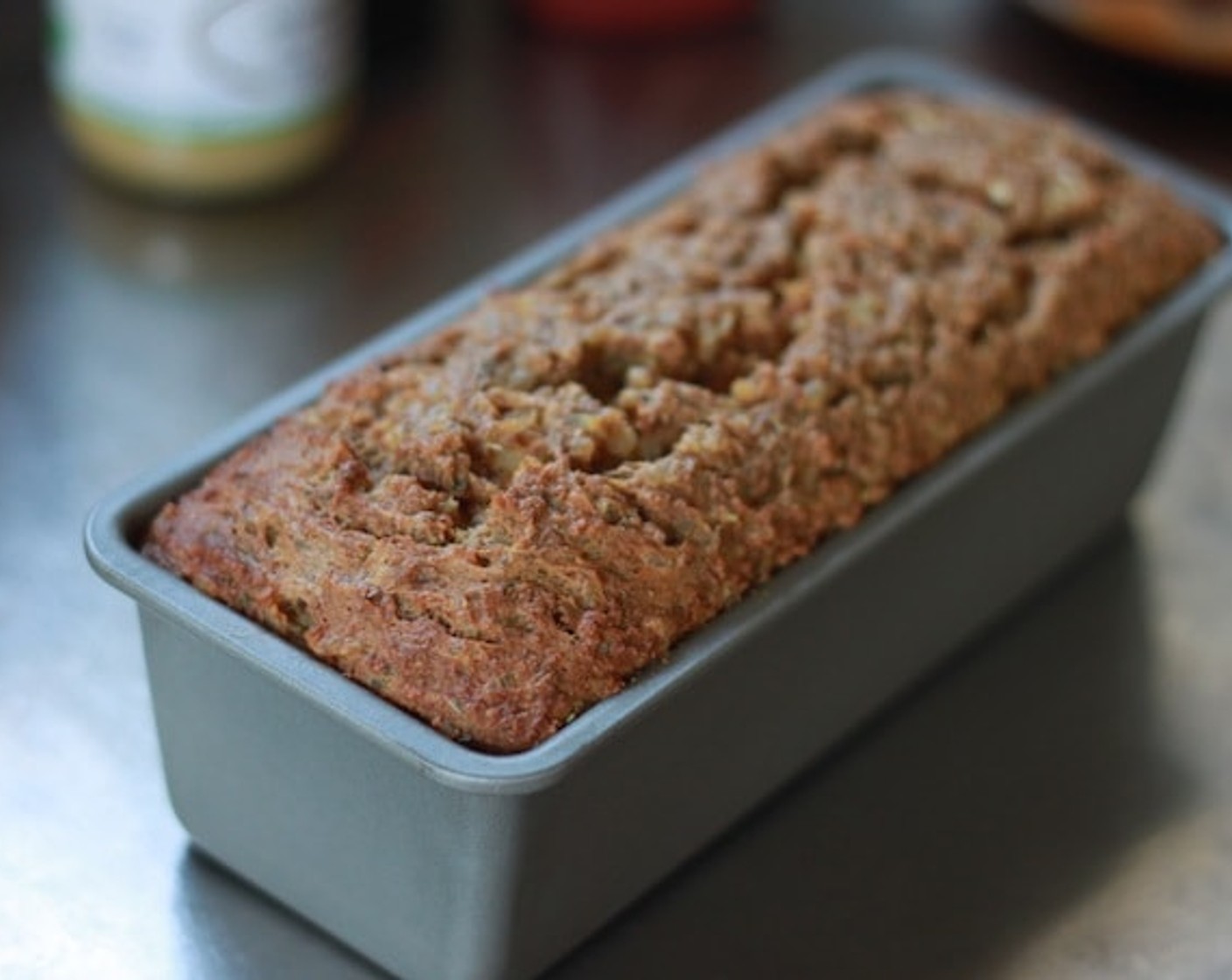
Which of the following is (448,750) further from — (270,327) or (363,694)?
(270,327)

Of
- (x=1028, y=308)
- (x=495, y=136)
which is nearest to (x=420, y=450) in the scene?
(x=1028, y=308)

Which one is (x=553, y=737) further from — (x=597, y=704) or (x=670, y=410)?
(x=670, y=410)

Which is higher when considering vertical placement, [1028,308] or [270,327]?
[1028,308]

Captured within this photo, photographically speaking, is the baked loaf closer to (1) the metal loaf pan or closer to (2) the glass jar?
(1) the metal loaf pan

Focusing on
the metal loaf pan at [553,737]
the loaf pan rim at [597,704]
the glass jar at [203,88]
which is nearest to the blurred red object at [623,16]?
the glass jar at [203,88]

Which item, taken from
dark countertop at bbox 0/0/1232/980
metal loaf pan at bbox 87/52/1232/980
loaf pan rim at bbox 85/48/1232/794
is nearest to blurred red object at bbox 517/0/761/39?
dark countertop at bbox 0/0/1232/980

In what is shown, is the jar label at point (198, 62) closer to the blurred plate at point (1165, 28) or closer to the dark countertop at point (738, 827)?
the dark countertop at point (738, 827)

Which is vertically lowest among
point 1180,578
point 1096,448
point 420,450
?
point 1180,578
